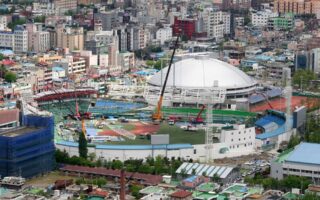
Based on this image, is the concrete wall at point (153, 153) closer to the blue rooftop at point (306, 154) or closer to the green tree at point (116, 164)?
the green tree at point (116, 164)

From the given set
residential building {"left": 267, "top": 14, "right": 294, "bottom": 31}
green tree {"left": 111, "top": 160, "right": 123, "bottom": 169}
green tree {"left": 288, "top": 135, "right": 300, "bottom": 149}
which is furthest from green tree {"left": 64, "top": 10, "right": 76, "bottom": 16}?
green tree {"left": 111, "top": 160, "right": 123, "bottom": 169}

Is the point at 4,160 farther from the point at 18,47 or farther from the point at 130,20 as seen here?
the point at 130,20

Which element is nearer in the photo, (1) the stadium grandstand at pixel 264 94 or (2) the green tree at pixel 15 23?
(1) the stadium grandstand at pixel 264 94

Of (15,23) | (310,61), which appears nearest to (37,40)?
(15,23)

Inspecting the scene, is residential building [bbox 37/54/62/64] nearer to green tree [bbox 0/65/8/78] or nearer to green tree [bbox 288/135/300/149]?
green tree [bbox 0/65/8/78]

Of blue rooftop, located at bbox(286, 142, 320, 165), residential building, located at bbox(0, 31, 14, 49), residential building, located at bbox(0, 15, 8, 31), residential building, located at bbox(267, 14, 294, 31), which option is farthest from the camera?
residential building, located at bbox(267, 14, 294, 31)

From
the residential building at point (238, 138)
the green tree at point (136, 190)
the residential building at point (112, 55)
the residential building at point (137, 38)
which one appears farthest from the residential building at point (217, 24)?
the green tree at point (136, 190)

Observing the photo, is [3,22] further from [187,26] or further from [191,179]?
[191,179]
